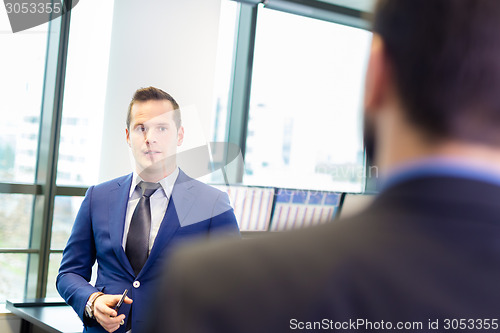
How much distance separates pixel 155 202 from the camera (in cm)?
203

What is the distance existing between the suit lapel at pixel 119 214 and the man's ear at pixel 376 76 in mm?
1648

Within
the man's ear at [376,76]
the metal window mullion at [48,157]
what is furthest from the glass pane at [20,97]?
the man's ear at [376,76]

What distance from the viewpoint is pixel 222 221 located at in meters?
1.97

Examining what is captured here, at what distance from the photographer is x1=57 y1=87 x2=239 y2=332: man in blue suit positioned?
188 centimetres

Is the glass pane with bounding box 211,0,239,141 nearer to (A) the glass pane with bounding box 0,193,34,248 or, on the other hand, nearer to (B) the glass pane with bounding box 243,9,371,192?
(B) the glass pane with bounding box 243,9,371,192

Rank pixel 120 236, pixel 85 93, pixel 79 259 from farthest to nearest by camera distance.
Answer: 1. pixel 85 93
2. pixel 79 259
3. pixel 120 236

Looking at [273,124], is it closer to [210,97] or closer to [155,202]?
[210,97]

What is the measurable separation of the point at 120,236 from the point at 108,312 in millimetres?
270

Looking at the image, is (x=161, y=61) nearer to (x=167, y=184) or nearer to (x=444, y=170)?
(x=167, y=184)

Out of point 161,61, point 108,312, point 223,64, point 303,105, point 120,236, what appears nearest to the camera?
point 108,312

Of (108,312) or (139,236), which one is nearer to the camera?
(108,312)

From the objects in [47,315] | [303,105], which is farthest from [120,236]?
[303,105]

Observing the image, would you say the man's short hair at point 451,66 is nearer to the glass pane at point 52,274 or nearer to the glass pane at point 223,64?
the glass pane at point 52,274

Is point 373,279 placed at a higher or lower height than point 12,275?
higher
